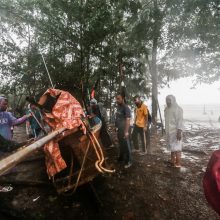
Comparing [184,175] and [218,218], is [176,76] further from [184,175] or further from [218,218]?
[218,218]

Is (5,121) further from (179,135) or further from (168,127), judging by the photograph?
(179,135)

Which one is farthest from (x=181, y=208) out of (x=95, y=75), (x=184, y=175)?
Result: (x=95, y=75)

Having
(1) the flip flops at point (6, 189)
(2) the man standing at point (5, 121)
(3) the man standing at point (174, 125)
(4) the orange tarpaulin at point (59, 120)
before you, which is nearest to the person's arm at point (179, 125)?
(3) the man standing at point (174, 125)

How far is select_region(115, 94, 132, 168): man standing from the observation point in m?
6.96

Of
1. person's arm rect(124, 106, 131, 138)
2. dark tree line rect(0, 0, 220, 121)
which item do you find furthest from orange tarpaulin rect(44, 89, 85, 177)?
dark tree line rect(0, 0, 220, 121)

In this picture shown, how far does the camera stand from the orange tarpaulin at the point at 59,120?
4.12m

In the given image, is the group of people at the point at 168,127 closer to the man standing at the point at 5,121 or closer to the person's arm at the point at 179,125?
the person's arm at the point at 179,125

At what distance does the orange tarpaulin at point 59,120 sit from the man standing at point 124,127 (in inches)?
94.8

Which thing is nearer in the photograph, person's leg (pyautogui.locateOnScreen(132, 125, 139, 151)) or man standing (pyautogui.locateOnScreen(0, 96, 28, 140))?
man standing (pyautogui.locateOnScreen(0, 96, 28, 140))

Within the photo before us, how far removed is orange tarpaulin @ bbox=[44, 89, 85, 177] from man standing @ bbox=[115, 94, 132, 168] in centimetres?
241

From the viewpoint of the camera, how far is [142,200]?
4.80 metres

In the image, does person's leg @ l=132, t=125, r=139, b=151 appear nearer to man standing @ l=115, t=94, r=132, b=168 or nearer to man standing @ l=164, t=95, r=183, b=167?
man standing @ l=115, t=94, r=132, b=168

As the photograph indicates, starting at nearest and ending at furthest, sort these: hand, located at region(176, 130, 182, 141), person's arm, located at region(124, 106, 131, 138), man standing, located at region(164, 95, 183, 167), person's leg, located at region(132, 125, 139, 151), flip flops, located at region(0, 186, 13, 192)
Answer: flip flops, located at region(0, 186, 13, 192), hand, located at region(176, 130, 182, 141), man standing, located at region(164, 95, 183, 167), person's arm, located at region(124, 106, 131, 138), person's leg, located at region(132, 125, 139, 151)

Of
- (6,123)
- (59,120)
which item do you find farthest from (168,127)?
(6,123)
